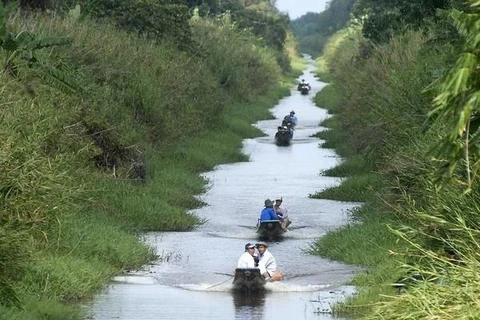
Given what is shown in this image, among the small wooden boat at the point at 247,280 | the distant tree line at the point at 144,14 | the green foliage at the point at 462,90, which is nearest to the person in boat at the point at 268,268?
the small wooden boat at the point at 247,280

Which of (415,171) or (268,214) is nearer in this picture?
(415,171)

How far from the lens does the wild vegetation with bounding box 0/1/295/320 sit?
13.5 m

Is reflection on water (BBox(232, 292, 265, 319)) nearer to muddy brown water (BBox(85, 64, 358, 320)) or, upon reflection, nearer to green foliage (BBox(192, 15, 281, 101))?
muddy brown water (BBox(85, 64, 358, 320))

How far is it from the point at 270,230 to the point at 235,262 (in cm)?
359

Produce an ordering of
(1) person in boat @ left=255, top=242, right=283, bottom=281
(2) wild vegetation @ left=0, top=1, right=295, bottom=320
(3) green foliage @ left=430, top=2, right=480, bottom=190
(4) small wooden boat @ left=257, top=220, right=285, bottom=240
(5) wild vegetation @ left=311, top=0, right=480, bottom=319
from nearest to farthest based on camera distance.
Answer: (3) green foliage @ left=430, top=2, right=480, bottom=190 → (5) wild vegetation @ left=311, top=0, right=480, bottom=319 → (2) wild vegetation @ left=0, top=1, right=295, bottom=320 → (1) person in boat @ left=255, top=242, right=283, bottom=281 → (4) small wooden boat @ left=257, top=220, right=285, bottom=240

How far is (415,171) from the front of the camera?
20.6m

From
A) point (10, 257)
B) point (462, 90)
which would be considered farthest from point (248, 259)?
point (462, 90)

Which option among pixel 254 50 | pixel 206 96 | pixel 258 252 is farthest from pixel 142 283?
pixel 254 50

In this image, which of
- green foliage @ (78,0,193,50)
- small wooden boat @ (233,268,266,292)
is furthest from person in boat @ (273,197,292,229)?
green foliage @ (78,0,193,50)

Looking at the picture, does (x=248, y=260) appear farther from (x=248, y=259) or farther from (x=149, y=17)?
(x=149, y=17)

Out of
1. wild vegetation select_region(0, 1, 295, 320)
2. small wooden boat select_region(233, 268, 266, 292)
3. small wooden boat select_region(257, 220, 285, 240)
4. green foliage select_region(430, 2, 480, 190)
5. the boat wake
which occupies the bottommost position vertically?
small wooden boat select_region(257, 220, 285, 240)

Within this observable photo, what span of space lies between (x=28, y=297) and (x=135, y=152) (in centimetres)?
1356

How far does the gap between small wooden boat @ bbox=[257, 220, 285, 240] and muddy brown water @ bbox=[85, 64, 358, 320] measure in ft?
0.70

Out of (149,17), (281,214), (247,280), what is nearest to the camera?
(247,280)
